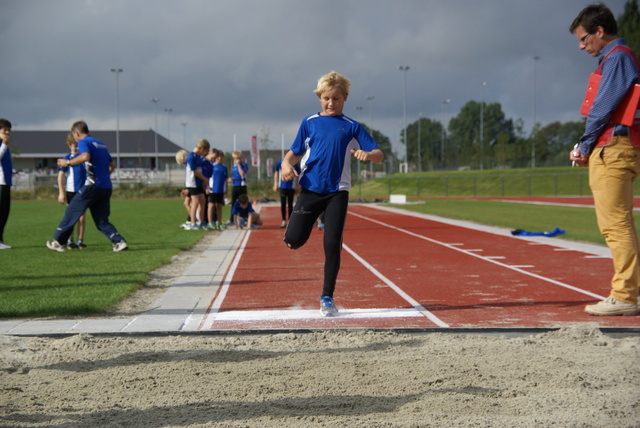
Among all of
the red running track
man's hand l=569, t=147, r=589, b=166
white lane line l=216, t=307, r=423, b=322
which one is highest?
man's hand l=569, t=147, r=589, b=166

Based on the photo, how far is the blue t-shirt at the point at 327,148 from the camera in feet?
18.0

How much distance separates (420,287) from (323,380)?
376 centimetres

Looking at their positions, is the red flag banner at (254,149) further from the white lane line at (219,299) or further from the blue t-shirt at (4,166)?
the white lane line at (219,299)

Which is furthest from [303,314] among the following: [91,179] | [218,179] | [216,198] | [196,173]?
[216,198]

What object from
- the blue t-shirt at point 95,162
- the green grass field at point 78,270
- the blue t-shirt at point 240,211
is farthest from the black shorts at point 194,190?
the blue t-shirt at point 95,162

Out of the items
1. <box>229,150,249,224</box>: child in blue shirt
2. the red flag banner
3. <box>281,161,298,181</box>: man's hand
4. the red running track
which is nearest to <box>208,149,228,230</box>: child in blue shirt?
<box>229,150,249,224</box>: child in blue shirt

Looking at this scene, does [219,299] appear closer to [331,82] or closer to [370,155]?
[370,155]

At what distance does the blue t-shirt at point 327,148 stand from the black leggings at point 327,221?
0.24 feet

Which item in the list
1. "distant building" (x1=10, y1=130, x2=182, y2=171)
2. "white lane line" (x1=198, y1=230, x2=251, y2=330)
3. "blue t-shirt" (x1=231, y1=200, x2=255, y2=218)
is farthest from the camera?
"distant building" (x1=10, y1=130, x2=182, y2=171)

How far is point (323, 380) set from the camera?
140 inches

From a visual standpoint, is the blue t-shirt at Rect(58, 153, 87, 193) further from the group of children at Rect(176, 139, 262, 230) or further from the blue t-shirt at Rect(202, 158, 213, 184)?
the blue t-shirt at Rect(202, 158, 213, 184)

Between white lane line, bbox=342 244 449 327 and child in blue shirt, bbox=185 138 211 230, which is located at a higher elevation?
child in blue shirt, bbox=185 138 211 230

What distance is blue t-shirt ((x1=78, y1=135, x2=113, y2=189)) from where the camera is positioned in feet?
33.1

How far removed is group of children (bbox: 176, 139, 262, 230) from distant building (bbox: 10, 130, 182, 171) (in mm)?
59618
